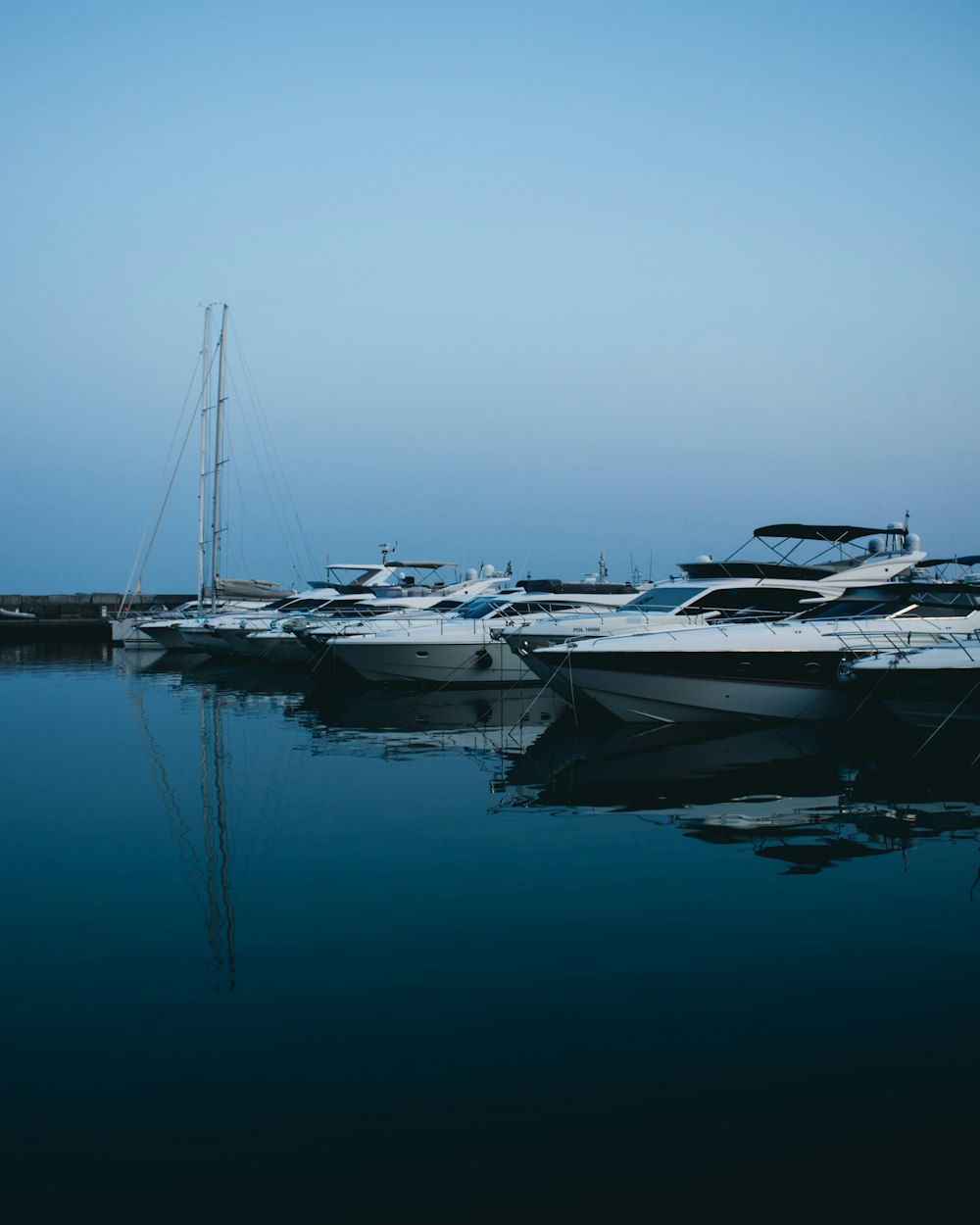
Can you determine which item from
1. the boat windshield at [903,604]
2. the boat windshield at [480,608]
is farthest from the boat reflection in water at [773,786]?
the boat windshield at [480,608]

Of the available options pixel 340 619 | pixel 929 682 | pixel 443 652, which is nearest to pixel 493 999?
pixel 929 682

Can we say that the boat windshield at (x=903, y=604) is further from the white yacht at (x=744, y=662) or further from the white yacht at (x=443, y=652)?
the white yacht at (x=443, y=652)

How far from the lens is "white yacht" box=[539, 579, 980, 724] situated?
17.5m

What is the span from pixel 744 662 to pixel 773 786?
4315 mm

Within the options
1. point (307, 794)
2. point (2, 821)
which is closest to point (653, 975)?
point (307, 794)

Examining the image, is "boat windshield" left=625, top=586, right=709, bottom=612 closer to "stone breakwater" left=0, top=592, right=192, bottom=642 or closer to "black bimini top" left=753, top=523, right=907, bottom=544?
"black bimini top" left=753, top=523, right=907, bottom=544

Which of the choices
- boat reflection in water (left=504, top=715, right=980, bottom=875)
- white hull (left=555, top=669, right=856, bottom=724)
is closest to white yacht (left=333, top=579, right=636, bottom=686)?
white hull (left=555, top=669, right=856, bottom=724)

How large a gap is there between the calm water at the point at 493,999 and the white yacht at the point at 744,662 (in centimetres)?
365

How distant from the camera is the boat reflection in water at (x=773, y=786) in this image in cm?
1100

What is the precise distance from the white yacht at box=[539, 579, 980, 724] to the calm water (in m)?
3.65

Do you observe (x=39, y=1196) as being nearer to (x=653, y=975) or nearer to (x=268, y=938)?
(x=268, y=938)

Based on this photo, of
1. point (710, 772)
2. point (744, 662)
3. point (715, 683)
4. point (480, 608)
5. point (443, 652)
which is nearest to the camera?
point (710, 772)

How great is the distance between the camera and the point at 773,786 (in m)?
13.5

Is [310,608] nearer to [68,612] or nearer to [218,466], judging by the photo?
[218,466]
